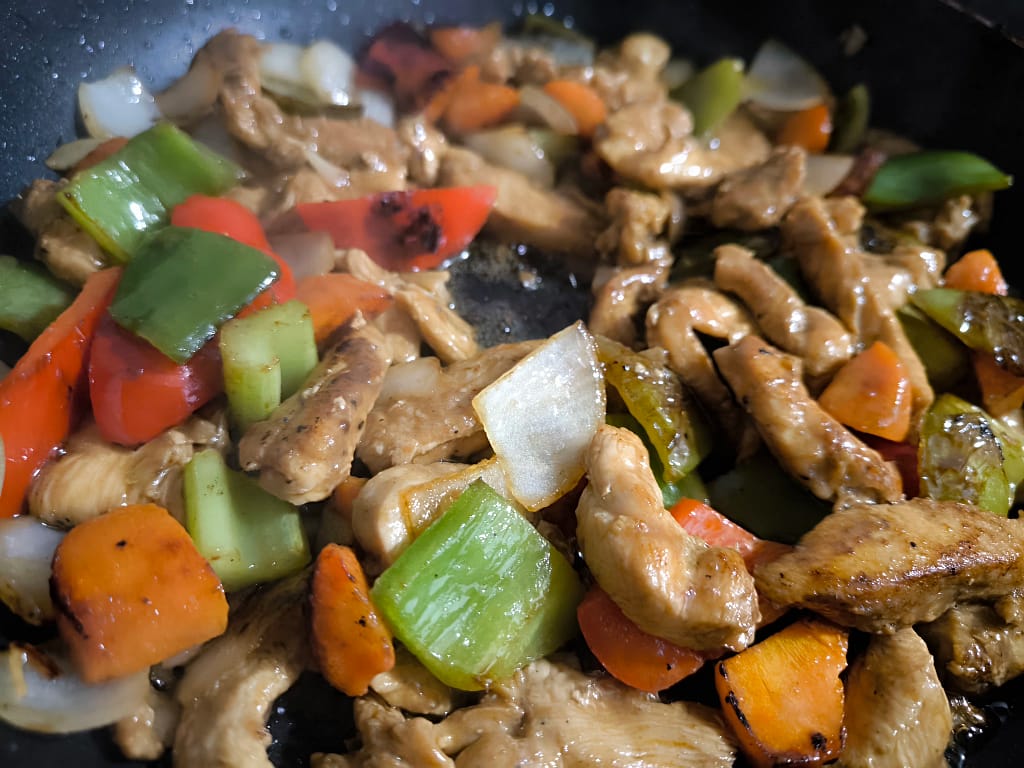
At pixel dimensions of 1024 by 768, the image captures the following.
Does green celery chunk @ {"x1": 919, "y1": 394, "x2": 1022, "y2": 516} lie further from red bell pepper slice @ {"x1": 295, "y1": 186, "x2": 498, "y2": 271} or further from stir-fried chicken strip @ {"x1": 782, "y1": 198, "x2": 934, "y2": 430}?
red bell pepper slice @ {"x1": 295, "y1": 186, "x2": 498, "y2": 271}

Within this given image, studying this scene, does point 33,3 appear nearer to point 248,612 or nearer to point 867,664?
point 248,612

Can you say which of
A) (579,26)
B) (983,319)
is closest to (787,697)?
(983,319)

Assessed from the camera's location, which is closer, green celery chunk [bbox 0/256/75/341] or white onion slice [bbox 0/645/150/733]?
white onion slice [bbox 0/645/150/733]

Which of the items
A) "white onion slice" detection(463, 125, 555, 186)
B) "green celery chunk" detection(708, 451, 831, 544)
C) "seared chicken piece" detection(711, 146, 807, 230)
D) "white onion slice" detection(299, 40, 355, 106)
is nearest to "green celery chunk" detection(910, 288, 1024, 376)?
"seared chicken piece" detection(711, 146, 807, 230)

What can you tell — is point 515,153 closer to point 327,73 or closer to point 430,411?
point 327,73

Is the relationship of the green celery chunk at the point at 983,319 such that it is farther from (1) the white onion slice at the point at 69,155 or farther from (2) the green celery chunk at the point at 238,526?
(1) the white onion slice at the point at 69,155

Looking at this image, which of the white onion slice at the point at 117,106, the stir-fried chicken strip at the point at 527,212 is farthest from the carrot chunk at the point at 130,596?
the stir-fried chicken strip at the point at 527,212

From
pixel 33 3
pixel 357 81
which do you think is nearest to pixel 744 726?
pixel 357 81
